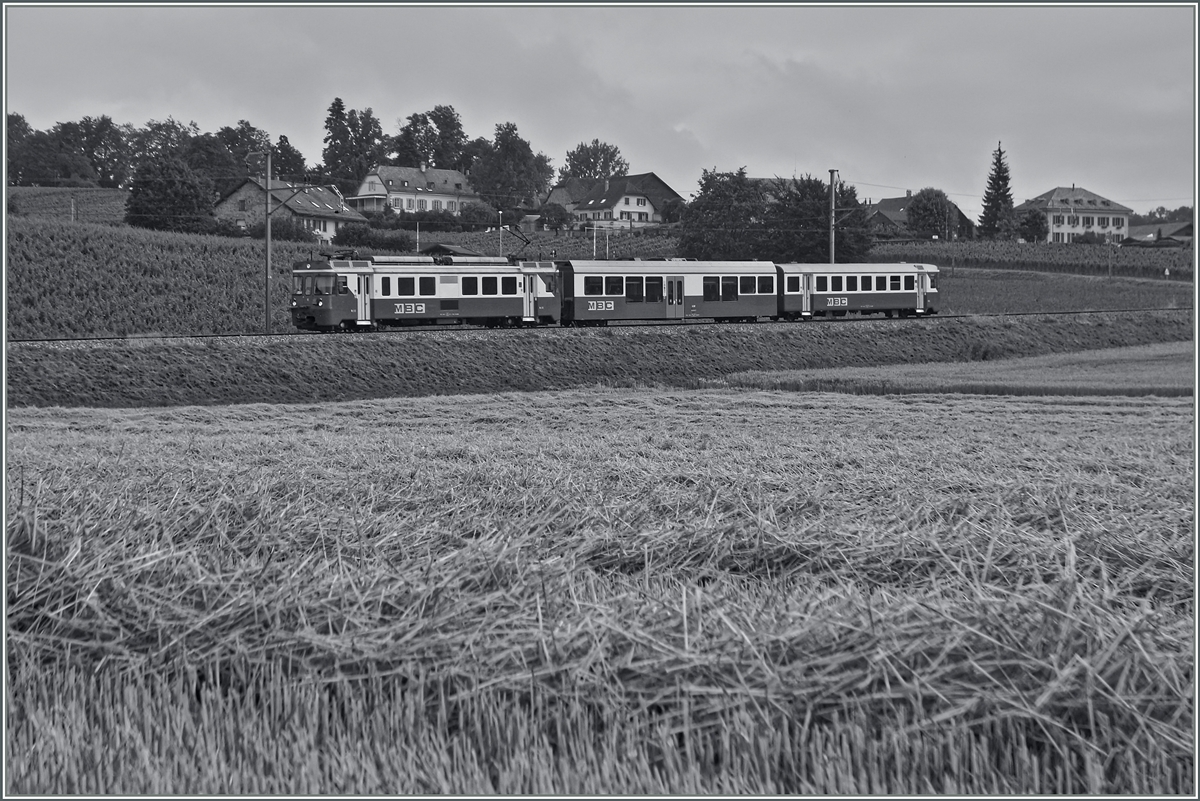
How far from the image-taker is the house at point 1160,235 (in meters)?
92.2

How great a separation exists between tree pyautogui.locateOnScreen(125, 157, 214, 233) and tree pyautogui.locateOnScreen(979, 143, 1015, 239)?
7465cm

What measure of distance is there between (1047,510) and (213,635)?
372 centimetres

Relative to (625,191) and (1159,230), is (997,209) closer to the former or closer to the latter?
(1159,230)

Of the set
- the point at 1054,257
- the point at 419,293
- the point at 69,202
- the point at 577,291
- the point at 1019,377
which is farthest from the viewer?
the point at 1054,257

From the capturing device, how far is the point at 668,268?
134ft

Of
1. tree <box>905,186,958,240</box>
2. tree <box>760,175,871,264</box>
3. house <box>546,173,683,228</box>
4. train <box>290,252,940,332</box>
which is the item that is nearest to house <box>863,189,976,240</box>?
tree <box>905,186,958,240</box>

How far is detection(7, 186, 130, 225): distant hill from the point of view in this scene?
7069 cm

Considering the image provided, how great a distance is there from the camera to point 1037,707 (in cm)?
278

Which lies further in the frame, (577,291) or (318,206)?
(318,206)

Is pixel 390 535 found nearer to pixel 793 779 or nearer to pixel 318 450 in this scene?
pixel 793 779

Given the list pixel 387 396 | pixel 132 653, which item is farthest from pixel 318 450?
pixel 387 396

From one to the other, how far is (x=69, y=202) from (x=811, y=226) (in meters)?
51.9

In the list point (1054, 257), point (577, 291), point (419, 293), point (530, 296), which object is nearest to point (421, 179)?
point (1054, 257)

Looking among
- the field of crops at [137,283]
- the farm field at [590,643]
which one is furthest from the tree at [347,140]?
the farm field at [590,643]
